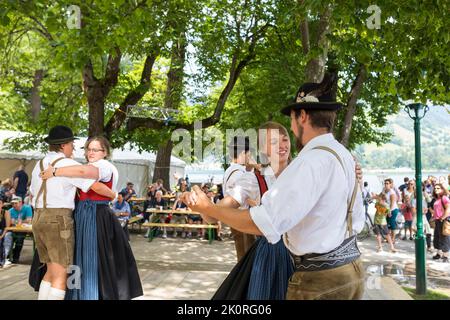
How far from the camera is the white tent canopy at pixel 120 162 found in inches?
644

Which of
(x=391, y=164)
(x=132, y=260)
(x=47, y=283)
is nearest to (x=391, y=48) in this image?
(x=132, y=260)

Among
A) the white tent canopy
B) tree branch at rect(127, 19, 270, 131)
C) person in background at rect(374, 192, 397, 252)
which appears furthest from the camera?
the white tent canopy

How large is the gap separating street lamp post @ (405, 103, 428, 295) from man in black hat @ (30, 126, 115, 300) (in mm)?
5298

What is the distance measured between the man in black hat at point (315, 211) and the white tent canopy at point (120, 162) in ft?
39.5

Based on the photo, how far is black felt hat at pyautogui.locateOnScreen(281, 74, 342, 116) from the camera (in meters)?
2.10

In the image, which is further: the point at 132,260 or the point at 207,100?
the point at 207,100

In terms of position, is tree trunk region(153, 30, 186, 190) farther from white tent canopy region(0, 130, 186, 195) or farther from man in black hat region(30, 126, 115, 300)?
man in black hat region(30, 126, 115, 300)

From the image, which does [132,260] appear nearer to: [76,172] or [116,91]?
[76,172]

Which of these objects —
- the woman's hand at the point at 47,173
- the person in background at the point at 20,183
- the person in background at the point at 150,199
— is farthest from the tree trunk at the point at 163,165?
the woman's hand at the point at 47,173

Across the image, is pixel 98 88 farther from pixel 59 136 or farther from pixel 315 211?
pixel 315 211

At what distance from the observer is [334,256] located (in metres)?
2.01

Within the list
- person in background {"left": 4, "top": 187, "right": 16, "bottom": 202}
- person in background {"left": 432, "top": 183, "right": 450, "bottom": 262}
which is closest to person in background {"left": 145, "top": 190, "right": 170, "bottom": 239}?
person in background {"left": 4, "top": 187, "right": 16, "bottom": 202}

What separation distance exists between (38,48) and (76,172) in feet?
36.1
